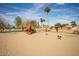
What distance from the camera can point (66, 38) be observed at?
179 cm

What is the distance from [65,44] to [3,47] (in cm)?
68

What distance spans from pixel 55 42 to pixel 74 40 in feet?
0.69

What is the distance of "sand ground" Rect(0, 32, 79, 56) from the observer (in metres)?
1.77

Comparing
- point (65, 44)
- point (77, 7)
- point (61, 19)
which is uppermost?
point (77, 7)

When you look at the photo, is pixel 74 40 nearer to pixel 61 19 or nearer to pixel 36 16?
pixel 61 19

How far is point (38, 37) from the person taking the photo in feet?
5.89

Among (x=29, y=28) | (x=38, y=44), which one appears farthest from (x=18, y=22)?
(x=38, y=44)

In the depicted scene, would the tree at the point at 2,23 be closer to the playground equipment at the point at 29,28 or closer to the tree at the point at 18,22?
the tree at the point at 18,22

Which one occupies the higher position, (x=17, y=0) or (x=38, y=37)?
(x=17, y=0)

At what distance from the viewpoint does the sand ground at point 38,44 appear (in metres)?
1.77

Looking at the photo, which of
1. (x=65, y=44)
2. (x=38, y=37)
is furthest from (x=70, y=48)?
(x=38, y=37)

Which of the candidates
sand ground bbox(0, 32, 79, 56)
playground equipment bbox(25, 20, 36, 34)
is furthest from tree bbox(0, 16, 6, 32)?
playground equipment bbox(25, 20, 36, 34)

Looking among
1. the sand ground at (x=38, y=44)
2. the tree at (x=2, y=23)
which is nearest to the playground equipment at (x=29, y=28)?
the sand ground at (x=38, y=44)

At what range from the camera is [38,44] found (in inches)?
70.4
